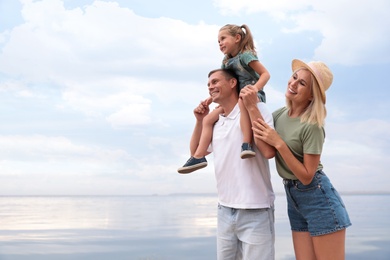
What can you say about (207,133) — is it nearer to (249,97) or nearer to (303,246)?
(249,97)

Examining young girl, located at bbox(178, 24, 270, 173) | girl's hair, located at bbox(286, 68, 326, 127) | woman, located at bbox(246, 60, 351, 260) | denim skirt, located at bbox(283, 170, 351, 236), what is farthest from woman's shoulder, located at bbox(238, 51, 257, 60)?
denim skirt, located at bbox(283, 170, 351, 236)

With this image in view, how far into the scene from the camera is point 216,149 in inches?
150

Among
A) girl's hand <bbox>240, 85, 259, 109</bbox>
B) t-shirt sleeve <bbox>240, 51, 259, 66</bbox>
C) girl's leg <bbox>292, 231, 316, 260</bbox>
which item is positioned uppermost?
t-shirt sleeve <bbox>240, 51, 259, 66</bbox>

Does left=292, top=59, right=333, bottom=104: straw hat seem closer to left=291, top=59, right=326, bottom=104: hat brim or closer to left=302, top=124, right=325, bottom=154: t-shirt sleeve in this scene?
left=291, top=59, right=326, bottom=104: hat brim

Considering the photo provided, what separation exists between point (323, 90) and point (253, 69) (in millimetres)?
863

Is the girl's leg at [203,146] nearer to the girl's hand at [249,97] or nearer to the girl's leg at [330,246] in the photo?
the girl's hand at [249,97]

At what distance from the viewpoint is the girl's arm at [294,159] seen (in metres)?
3.38

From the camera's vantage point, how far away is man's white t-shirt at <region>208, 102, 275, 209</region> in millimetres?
3578

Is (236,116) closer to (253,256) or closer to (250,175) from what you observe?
(250,175)

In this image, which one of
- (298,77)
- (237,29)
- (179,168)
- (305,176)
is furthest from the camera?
(237,29)

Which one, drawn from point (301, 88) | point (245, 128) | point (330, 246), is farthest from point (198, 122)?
point (330, 246)

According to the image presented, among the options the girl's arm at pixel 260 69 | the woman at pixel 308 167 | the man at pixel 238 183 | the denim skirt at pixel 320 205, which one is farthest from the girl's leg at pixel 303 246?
the girl's arm at pixel 260 69

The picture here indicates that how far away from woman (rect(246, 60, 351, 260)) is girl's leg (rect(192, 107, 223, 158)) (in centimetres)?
50

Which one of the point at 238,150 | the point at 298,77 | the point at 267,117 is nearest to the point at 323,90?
the point at 298,77
